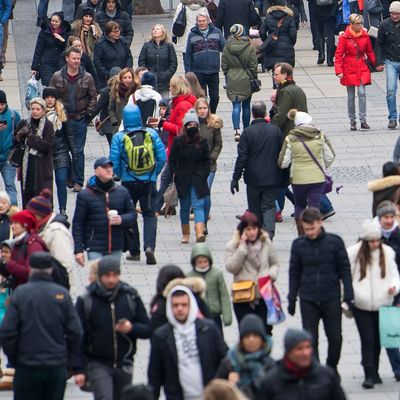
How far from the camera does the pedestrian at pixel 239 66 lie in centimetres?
2439

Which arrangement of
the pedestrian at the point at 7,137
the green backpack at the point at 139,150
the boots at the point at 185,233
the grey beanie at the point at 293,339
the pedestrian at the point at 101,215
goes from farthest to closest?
1. the pedestrian at the point at 7,137
2. the boots at the point at 185,233
3. the green backpack at the point at 139,150
4. the pedestrian at the point at 101,215
5. the grey beanie at the point at 293,339

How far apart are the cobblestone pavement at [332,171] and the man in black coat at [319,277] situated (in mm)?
585

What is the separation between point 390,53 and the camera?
25.4 m

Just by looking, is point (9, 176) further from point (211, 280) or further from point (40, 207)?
point (211, 280)

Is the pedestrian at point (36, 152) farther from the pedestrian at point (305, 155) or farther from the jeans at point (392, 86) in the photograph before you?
the jeans at point (392, 86)

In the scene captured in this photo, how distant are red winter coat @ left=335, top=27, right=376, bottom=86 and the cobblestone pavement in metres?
0.80

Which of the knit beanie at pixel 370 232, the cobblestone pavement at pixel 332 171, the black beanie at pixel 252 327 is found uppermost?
the black beanie at pixel 252 327

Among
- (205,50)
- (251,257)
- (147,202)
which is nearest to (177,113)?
(147,202)

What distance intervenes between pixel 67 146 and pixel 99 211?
16.8 ft

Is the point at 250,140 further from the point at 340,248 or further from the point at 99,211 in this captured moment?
the point at 340,248

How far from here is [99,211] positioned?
15.8 metres

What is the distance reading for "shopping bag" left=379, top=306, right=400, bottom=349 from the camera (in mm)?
14180

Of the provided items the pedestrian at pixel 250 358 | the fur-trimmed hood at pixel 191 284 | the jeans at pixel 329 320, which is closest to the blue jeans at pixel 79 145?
the jeans at pixel 329 320

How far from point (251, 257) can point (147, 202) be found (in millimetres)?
4105
